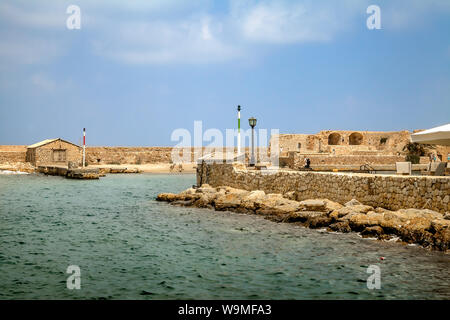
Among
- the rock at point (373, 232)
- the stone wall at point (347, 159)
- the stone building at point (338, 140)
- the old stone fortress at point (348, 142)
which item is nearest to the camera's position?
the rock at point (373, 232)

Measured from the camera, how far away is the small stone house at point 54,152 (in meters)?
53.3

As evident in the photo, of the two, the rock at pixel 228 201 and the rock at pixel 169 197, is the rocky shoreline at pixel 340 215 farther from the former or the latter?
the rock at pixel 169 197

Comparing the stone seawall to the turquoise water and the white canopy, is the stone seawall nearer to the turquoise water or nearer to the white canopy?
the white canopy

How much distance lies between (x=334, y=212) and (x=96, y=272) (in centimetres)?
764

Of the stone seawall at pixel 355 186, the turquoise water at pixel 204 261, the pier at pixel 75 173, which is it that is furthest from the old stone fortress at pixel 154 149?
the turquoise water at pixel 204 261

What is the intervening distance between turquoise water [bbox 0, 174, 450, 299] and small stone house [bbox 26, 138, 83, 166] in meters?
38.8

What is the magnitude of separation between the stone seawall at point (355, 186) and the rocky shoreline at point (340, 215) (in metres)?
0.40

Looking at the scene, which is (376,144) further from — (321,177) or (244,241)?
(244,241)

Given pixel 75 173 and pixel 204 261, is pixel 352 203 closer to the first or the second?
pixel 204 261

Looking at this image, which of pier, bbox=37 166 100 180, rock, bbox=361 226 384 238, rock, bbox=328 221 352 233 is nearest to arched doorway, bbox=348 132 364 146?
pier, bbox=37 166 100 180

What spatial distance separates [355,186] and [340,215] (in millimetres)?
1579
